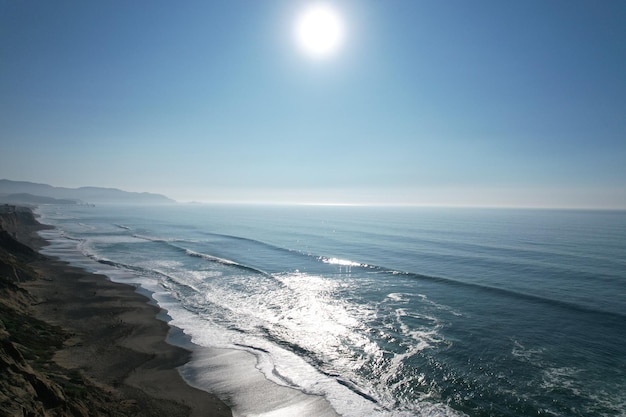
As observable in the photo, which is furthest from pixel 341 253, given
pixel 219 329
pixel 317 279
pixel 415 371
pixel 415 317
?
pixel 415 371

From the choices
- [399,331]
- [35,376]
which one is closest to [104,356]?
[35,376]

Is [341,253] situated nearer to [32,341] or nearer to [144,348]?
[144,348]

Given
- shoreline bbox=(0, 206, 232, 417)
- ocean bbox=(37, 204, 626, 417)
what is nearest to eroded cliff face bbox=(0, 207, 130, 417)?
shoreline bbox=(0, 206, 232, 417)

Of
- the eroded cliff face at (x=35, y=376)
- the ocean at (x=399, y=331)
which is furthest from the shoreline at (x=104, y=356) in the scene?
the ocean at (x=399, y=331)

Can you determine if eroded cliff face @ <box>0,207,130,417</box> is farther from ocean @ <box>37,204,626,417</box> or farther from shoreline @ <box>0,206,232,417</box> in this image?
ocean @ <box>37,204,626,417</box>

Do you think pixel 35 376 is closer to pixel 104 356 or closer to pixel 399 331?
pixel 104 356
